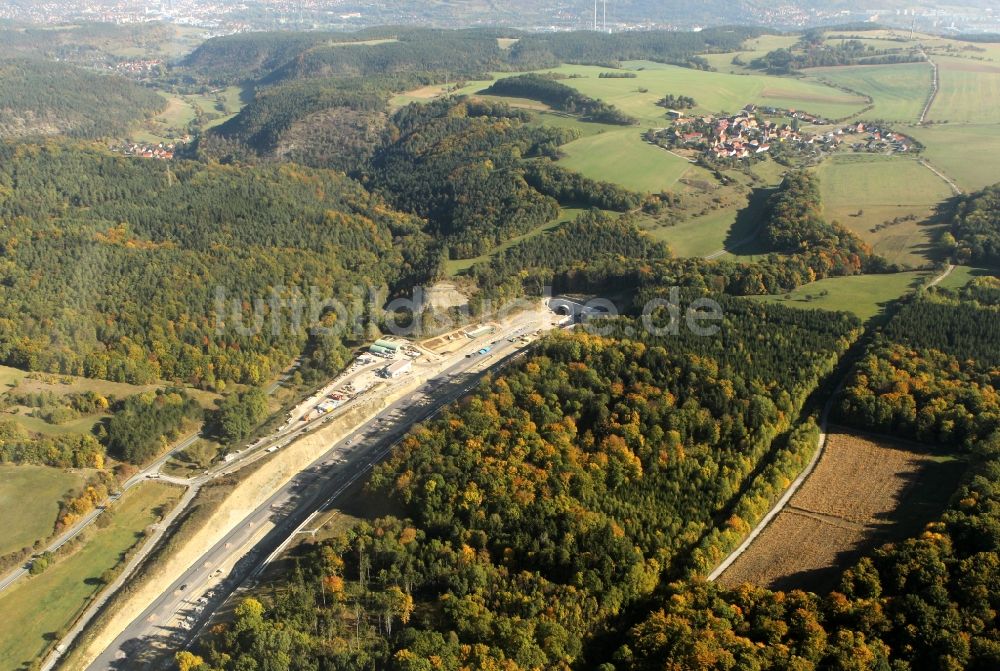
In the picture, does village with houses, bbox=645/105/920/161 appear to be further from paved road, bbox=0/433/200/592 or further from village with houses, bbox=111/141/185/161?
village with houses, bbox=111/141/185/161

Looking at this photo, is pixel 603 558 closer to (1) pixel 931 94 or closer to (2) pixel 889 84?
(1) pixel 931 94

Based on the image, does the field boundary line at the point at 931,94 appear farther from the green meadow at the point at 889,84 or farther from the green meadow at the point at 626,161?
the green meadow at the point at 626,161

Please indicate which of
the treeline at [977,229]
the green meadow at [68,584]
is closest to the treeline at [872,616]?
the green meadow at [68,584]

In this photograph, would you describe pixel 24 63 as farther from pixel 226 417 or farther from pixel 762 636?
pixel 762 636

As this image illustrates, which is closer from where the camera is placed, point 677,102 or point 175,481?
point 175,481

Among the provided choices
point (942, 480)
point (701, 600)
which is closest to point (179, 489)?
point (701, 600)

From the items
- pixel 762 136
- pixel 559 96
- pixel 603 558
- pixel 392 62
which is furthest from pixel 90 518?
pixel 392 62
